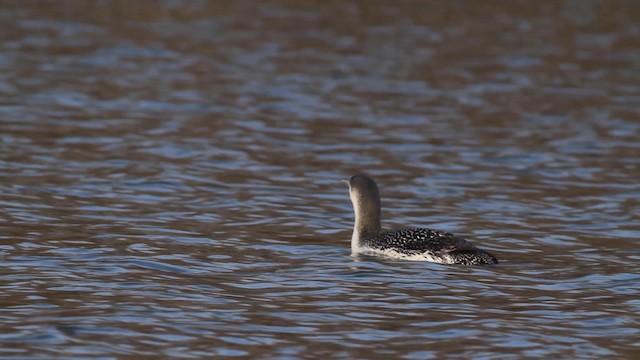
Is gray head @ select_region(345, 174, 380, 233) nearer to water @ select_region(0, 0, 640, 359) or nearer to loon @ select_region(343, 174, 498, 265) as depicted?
loon @ select_region(343, 174, 498, 265)

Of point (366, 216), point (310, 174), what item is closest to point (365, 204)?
point (366, 216)

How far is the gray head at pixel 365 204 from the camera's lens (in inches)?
567

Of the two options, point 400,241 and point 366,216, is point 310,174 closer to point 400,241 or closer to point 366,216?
point 366,216

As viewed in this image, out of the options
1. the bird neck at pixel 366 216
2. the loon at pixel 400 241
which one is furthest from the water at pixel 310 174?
the bird neck at pixel 366 216

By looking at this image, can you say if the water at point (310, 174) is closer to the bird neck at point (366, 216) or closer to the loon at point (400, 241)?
the loon at point (400, 241)

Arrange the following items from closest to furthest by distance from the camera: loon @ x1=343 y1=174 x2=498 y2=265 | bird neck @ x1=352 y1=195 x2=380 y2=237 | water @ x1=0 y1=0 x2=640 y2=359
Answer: water @ x1=0 y1=0 x2=640 y2=359, loon @ x1=343 y1=174 x2=498 y2=265, bird neck @ x1=352 y1=195 x2=380 y2=237

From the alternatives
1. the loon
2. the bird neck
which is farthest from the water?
the bird neck

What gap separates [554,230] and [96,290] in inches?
220

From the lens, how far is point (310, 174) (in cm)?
1861

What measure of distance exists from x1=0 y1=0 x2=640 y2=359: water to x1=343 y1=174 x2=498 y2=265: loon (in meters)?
0.14

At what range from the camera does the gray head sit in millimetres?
14391

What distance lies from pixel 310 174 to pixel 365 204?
4127 mm

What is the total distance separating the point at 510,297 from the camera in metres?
12.3

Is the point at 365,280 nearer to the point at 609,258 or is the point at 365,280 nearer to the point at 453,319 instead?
the point at 453,319
